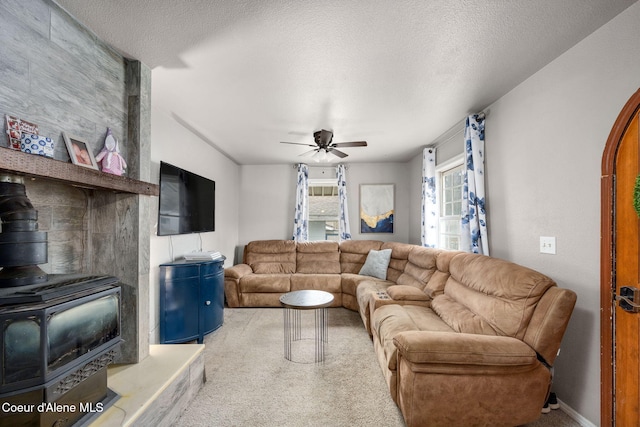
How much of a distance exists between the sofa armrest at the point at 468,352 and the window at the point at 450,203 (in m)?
2.36

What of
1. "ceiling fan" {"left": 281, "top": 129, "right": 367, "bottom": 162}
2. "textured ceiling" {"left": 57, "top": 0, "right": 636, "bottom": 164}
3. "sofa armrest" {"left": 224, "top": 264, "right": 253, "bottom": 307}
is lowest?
"sofa armrest" {"left": 224, "top": 264, "right": 253, "bottom": 307}

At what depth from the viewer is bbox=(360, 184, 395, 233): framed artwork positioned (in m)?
5.32

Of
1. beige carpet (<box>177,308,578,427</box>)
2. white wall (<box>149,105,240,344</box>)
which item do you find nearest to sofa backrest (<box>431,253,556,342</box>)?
beige carpet (<box>177,308,578,427</box>)

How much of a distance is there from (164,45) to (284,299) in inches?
94.5

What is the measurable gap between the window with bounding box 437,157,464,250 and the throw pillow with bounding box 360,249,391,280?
2.82 feet

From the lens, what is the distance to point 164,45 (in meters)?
1.80

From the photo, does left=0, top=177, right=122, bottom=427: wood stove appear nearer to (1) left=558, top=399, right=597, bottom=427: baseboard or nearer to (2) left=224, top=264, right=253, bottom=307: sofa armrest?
(2) left=224, top=264, right=253, bottom=307: sofa armrest

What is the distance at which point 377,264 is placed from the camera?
4.35 m

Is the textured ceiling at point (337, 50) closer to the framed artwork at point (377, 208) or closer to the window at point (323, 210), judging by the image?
the framed artwork at point (377, 208)

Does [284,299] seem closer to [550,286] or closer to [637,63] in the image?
[550,286]

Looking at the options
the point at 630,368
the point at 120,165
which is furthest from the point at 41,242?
the point at 630,368

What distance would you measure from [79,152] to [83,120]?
0.24 meters

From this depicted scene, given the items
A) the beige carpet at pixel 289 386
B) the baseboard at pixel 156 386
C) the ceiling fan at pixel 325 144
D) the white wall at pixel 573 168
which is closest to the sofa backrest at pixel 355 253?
the beige carpet at pixel 289 386

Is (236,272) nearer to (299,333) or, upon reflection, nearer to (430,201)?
(299,333)
